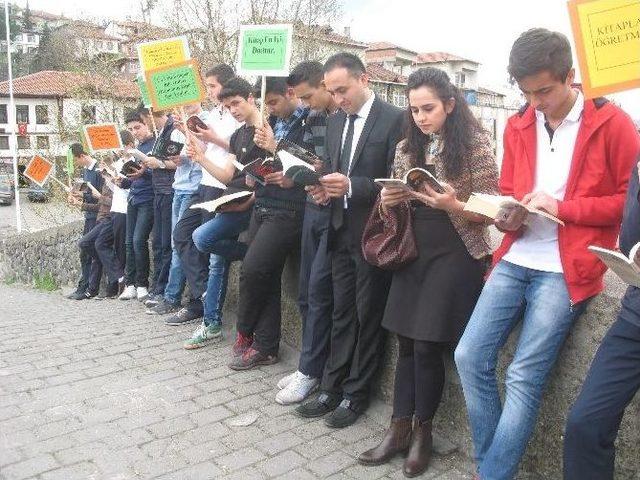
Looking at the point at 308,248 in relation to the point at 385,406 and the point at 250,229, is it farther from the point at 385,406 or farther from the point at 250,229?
the point at 385,406

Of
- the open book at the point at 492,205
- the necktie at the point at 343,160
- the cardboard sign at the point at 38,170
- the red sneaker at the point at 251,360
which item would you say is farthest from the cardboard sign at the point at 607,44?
the cardboard sign at the point at 38,170

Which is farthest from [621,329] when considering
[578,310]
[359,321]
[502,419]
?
[359,321]

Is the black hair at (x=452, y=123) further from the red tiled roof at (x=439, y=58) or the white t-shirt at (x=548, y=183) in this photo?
the red tiled roof at (x=439, y=58)

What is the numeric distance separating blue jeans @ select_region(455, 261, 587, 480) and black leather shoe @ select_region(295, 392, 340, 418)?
1.18 meters

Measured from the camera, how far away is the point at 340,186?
3.49 meters

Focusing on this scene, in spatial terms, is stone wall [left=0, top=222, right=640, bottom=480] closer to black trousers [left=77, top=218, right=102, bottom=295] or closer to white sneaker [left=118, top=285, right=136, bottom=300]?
white sneaker [left=118, top=285, right=136, bottom=300]

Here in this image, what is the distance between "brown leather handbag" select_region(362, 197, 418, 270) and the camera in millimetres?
3168

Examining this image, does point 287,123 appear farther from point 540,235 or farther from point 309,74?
point 540,235

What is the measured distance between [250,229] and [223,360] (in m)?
1.10

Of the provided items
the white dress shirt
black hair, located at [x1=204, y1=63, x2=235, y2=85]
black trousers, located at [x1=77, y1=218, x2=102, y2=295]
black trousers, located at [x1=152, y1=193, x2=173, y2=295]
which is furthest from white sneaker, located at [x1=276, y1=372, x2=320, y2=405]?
black trousers, located at [x1=77, y1=218, x2=102, y2=295]

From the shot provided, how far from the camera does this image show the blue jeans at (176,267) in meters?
6.00

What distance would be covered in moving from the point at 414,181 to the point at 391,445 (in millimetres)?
1427

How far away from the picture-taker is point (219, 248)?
5.11 metres

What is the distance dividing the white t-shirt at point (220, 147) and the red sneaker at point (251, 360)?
1467mm
